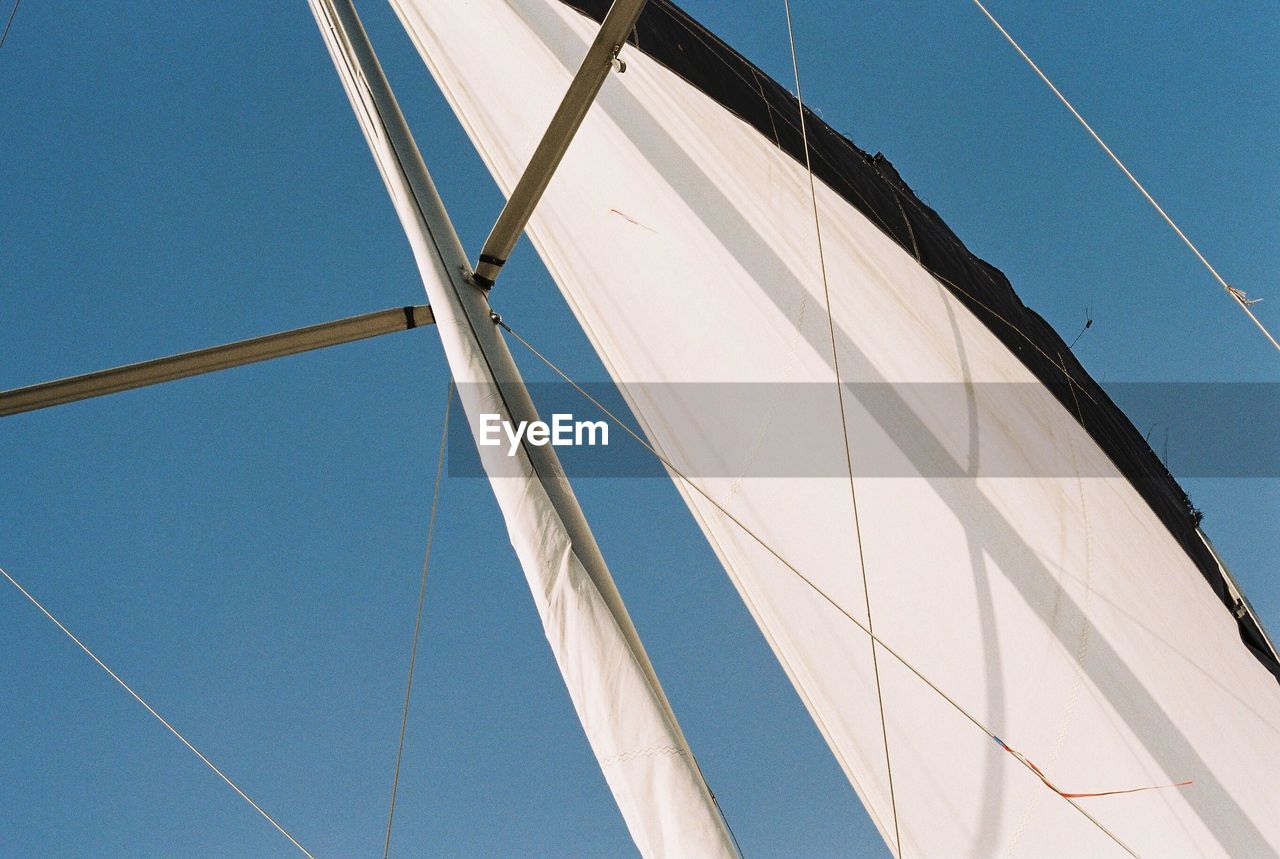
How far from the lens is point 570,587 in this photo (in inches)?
89.3

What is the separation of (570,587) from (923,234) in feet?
7.81

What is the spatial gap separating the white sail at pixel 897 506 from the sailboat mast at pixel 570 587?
1.82 ft

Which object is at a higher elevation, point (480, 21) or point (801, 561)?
point (480, 21)

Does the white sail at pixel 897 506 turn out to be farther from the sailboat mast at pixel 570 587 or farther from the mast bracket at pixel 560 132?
the mast bracket at pixel 560 132

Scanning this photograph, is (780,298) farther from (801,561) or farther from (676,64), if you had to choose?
(676,64)

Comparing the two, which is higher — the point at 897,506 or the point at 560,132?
the point at 560,132

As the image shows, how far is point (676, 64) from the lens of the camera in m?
4.14

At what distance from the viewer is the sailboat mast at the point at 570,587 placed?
1986 mm

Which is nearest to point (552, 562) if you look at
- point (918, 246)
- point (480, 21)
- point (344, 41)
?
point (918, 246)

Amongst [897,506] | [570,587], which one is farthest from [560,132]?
[897,506]

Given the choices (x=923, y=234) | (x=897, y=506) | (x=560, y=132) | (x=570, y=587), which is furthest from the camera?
(x=923, y=234)

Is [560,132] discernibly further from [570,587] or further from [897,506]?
[897,506]

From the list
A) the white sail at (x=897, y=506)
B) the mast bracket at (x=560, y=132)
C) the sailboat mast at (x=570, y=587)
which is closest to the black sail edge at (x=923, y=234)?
the white sail at (x=897, y=506)

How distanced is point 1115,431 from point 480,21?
9.91 ft
